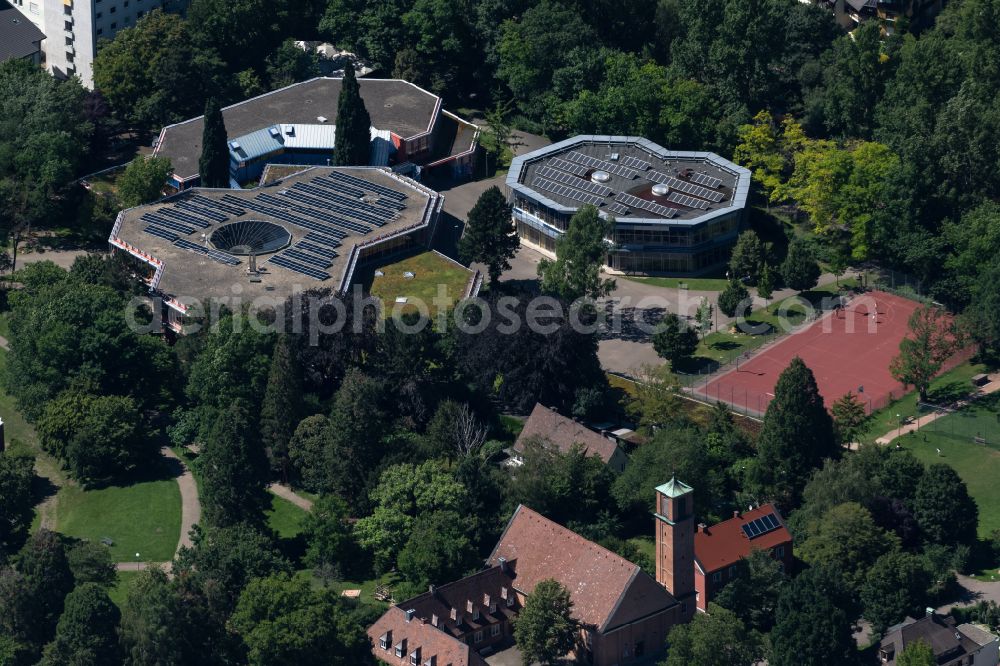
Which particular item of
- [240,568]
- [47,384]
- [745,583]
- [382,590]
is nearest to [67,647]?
[240,568]

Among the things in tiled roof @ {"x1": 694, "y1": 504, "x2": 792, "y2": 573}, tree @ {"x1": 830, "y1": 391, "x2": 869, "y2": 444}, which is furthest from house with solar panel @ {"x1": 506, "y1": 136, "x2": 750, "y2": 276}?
tiled roof @ {"x1": 694, "y1": 504, "x2": 792, "y2": 573}

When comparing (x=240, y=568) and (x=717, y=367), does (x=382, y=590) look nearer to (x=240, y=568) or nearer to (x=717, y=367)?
(x=240, y=568)

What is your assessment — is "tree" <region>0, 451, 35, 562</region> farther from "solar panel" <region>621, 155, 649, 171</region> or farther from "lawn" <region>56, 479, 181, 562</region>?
"solar panel" <region>621, 155, 649, 171</region>

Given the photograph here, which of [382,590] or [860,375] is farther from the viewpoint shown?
[860,375]

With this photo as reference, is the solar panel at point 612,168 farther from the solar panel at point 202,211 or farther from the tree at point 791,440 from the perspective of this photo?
the tree at point 791,440

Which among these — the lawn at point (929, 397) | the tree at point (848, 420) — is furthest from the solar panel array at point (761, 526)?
the lawn at point (929, 397)
